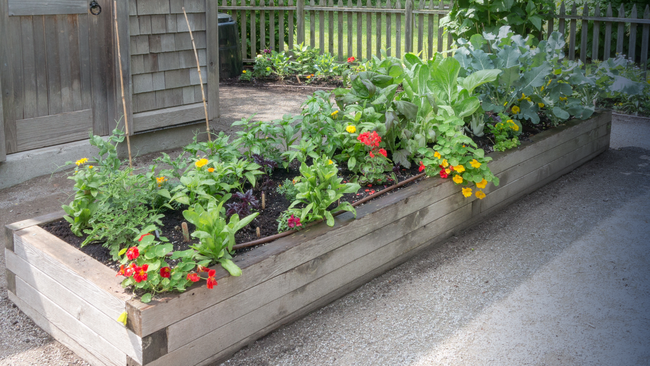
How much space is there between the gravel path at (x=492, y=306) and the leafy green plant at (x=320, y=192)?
485 millimetres

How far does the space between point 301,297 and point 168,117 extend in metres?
3.10

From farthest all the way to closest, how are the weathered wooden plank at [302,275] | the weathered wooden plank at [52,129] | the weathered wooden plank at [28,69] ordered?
the weathered wooden plank at [52,129], the weathered wooden plank at [28,69], the weathered wooden plank at [302,275]

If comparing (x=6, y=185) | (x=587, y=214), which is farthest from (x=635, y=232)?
(x=6, y=185)

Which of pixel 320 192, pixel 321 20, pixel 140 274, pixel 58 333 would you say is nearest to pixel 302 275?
pixel 320 192

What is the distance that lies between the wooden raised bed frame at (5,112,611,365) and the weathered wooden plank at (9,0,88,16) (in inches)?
82.0

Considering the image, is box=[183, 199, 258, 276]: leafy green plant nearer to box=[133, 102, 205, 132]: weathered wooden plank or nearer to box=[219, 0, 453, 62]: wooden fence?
box=[133, 102, 205, 132]: weathered wooden plank

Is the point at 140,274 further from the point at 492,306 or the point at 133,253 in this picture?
the point at 492,306

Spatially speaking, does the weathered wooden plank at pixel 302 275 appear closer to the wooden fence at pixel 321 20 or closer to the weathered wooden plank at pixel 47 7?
the weathered wooden plank at pixel 47 7

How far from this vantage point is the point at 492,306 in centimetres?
299

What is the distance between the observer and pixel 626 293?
10.3ft

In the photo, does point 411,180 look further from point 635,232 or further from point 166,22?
point 166,22

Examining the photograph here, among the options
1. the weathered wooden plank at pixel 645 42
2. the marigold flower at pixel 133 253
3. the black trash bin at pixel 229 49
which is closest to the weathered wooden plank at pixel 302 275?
the marigold flower at pixel 133 253

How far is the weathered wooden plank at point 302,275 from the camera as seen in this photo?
2.28m

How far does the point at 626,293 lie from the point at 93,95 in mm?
4056
